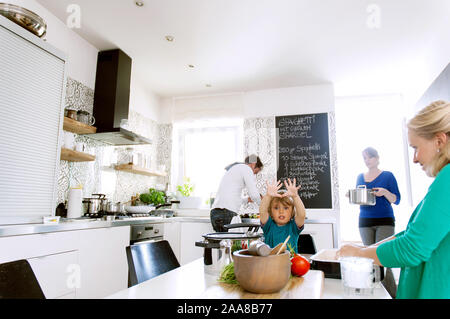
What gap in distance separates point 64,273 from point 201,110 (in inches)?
113

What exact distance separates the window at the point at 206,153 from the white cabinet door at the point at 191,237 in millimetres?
829

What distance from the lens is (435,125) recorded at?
85cm

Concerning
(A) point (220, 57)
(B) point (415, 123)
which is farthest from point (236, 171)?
(B) point (415, 123)

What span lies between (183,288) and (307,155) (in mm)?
3326

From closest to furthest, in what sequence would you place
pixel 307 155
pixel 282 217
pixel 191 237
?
pixel 282 217 → pixel 191 237 → pixel 307 155

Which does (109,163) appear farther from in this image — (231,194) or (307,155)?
(307,155)

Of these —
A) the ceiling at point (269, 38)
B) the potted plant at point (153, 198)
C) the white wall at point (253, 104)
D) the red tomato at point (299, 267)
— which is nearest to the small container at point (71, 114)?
the ceiling at point (269, 38)

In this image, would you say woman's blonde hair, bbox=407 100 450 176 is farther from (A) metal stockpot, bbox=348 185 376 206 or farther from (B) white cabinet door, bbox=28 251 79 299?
(B) white cabinet door, bbox=28 251 79 299

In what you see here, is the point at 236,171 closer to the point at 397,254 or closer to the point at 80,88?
the point at 80,88

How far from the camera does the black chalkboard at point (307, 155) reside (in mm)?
3926

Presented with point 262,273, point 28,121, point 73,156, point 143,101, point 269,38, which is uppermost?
point 269,38

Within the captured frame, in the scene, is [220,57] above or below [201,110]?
above

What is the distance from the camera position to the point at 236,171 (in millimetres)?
3053

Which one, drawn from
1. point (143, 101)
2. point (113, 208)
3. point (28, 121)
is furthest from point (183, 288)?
point (143, 101)
